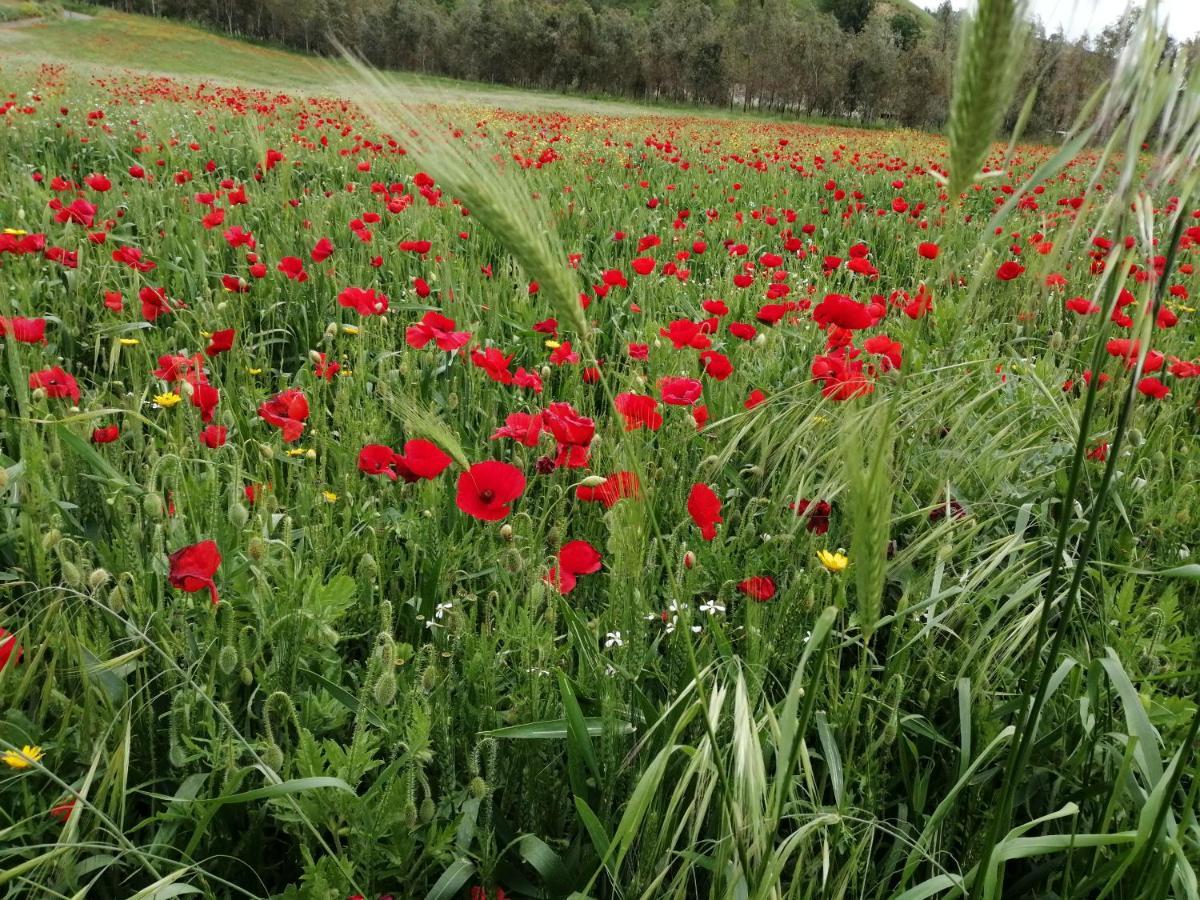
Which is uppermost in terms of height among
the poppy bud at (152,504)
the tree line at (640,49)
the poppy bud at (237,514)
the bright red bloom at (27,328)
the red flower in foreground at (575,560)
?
the tree line at (640,49)

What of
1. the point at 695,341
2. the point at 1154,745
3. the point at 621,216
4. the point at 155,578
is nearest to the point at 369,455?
the point at 155,578

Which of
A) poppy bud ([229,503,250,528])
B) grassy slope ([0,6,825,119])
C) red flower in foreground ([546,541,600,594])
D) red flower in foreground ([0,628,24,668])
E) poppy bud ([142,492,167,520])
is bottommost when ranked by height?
red flower in foreground ([0,628,24,668])

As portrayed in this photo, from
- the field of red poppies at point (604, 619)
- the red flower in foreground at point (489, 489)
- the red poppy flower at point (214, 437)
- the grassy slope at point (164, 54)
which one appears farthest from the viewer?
the grassy slope at point (164, 54)

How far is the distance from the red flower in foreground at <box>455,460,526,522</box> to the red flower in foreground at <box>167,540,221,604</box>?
376mm

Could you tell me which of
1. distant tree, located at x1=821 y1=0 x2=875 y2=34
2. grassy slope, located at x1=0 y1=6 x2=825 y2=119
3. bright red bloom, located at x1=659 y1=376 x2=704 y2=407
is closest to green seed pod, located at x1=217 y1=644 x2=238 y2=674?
bright red bloom, located at x1=659 y1=376 x2=704 y2=407

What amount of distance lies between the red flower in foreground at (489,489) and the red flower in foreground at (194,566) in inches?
14.8

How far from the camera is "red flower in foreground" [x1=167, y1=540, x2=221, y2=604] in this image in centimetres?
110

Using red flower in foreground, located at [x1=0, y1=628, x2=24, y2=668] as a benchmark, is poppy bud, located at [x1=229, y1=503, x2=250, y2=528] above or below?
above

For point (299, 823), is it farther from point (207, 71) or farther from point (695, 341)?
point (207, 71)

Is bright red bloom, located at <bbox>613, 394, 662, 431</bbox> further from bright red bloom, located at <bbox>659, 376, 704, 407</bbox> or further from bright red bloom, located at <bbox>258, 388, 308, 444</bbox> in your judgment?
bright red bloom, located at <bbox>258, 388, 308, 444</bbox>

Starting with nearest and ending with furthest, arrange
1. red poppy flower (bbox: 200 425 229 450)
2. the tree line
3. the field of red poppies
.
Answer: the field of red poppies < red poppy flower (bbox: 200 425 229 450) < the tree line

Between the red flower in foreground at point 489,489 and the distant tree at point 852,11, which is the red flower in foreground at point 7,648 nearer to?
the red flower in foreground at point 489,489

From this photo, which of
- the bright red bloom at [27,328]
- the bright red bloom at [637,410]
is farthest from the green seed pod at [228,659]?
the bright red bloom at [27,328]

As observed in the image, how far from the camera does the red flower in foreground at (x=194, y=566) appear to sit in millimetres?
1099
